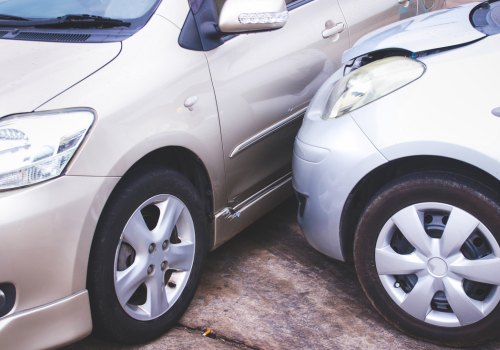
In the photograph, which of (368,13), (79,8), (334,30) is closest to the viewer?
(79,8)

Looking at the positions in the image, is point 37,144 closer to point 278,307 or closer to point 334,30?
point 278,307

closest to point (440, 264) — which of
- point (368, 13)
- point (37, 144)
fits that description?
point (37, 144)

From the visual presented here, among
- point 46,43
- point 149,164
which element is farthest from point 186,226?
point 46,43

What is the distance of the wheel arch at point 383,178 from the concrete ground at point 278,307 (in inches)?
11.6

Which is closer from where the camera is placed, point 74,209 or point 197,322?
point 74,209

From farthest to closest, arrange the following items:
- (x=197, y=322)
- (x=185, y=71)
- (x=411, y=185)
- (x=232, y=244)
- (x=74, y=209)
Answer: (x=232, y=244), (x=197, y=322), (x=185, y=71), (x=411, y=185), (x=74, y=209)

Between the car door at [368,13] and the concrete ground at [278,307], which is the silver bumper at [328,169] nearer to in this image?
the concrete ground at [278,307]

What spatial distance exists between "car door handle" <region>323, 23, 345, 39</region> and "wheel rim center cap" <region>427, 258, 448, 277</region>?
1.54 m

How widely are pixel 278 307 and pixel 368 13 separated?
2108 millimetres

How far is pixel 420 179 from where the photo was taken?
181 centimetres

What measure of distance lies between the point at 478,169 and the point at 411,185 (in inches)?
9.5

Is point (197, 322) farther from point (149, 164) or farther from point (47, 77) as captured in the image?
point (47, 77)

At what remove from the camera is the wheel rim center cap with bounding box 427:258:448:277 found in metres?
1.81

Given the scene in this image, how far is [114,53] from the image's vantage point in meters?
1.82
